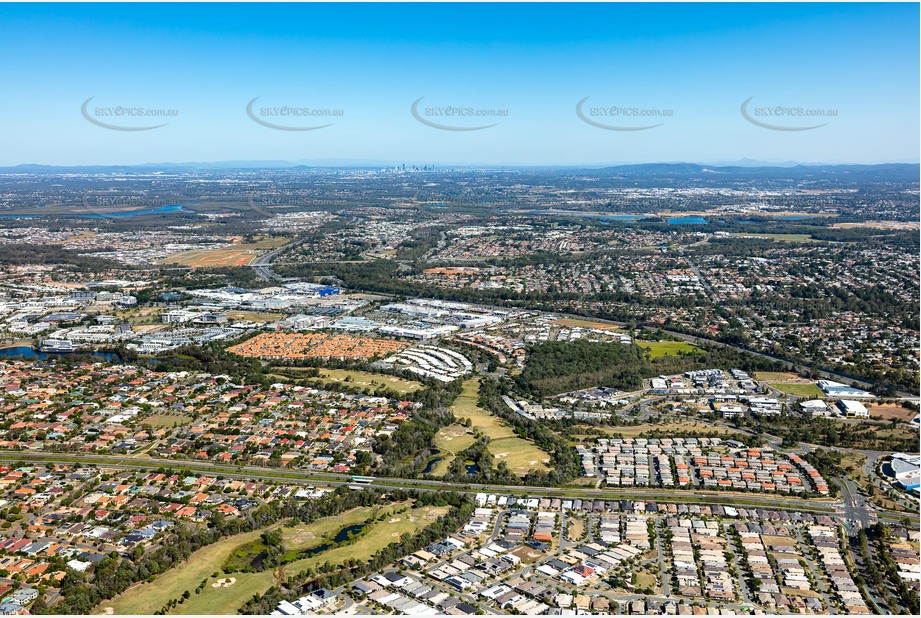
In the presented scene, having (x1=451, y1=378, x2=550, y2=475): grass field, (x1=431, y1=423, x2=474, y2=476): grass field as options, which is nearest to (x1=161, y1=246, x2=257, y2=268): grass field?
(x1=451, y1=378, x2=550, y2=475): grass field

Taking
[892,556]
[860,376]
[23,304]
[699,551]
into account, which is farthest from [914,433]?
[23,304]

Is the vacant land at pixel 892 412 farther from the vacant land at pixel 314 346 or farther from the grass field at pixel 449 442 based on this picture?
the vacant land at pixel 314 346

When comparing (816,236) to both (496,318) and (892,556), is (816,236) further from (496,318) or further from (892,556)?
(892,556)

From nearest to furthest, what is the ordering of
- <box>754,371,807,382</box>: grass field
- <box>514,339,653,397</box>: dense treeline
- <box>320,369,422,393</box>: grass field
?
<box>320,369,422,393</box>: grass field → <box>514,339,653,397</box>: dense treeline → <box>754,371,807,382</box>: grass field

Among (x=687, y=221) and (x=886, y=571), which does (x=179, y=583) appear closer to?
(x=886, y=571)

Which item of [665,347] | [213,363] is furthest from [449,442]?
[665,347]

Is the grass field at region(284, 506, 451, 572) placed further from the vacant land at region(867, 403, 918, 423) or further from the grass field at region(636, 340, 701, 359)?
the grass field at region(636, 340, 701, 359)

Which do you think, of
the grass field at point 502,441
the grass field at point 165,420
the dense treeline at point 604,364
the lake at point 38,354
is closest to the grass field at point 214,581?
the grass field at point 502,441
